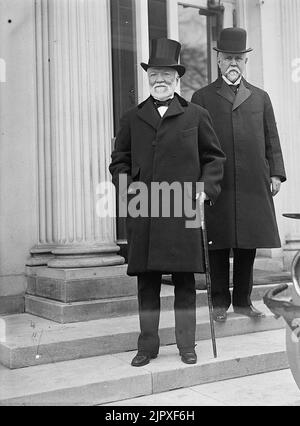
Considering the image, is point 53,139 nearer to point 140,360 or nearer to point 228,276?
point 228,276

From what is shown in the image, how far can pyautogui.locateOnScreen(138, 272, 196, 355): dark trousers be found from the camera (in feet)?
11.8

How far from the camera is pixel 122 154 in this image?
3.65 m

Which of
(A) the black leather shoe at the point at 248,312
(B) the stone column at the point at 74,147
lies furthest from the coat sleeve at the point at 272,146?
(B) the stone column at the point at 74,147

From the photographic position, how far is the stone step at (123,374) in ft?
10.3

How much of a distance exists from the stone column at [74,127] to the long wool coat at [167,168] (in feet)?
3.76

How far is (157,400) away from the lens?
3.26 m

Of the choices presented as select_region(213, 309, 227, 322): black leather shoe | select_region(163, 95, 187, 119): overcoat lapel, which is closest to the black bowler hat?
select_region(163, 95, 187, 119): overcoat lapel

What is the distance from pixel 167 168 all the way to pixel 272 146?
109 centimetres

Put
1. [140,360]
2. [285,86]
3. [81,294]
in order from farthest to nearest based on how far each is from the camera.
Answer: [285,86] < [81,294] < [140,360]

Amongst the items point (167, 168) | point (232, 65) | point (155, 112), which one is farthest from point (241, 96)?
point (167, 168)

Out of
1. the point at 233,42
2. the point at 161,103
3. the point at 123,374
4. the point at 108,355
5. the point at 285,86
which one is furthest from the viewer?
the point at 285,86

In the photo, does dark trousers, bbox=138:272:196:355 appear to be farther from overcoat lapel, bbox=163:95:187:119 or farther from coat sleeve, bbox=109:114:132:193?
overcoat lapel, bbox=163:95:187:119

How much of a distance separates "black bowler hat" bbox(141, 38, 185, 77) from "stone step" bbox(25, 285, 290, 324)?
6.22 ft

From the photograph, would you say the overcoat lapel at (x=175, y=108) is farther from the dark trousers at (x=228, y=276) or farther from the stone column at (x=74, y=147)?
the stone column at (x=74, y=147)
